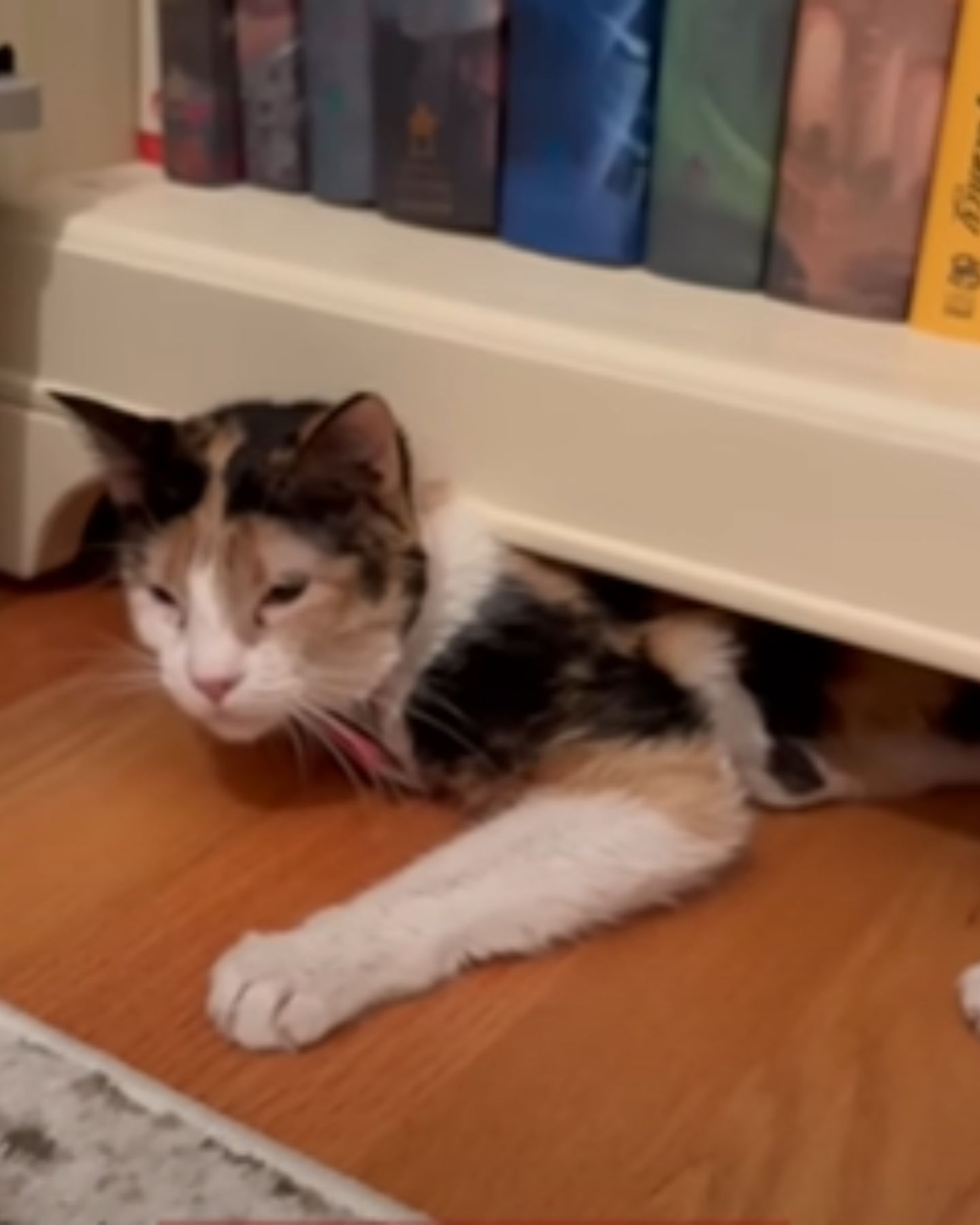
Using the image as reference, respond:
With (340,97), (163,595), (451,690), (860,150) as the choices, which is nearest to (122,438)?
(163,595)

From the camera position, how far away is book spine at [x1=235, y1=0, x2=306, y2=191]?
121cm

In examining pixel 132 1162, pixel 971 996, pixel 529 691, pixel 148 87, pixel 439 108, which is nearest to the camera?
pixel 132 1162

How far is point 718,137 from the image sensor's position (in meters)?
1.06

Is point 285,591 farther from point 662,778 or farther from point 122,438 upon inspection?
point 662,778

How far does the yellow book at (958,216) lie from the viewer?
0.98 metres

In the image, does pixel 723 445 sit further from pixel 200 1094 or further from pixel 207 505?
pixel 200 1094

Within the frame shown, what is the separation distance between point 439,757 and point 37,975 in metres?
0.26

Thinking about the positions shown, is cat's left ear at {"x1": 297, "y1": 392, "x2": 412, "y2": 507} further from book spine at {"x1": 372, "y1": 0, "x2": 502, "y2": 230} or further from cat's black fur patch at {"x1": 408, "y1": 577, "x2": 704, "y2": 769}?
book spine at {"x1": 372, "y1": 0, "x2": 502, "y2": 230}

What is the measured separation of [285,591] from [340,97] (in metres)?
0.41

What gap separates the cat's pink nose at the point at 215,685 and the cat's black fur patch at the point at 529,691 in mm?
132

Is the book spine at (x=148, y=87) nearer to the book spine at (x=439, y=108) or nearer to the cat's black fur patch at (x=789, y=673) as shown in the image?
the book spine at (x=439, y=108)

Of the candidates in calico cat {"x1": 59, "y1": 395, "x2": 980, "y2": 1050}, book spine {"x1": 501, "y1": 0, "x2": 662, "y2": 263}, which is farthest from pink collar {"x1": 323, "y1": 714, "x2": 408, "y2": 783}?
book spine {"x1": 501, "y1": 0, "x2": 662, "y2": 263}

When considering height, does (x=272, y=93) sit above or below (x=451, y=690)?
above

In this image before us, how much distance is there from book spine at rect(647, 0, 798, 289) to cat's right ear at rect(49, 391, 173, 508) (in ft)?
1.10
